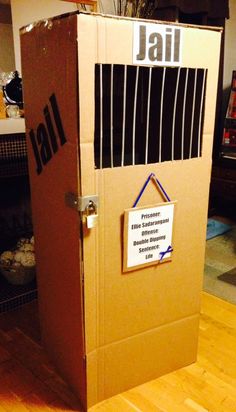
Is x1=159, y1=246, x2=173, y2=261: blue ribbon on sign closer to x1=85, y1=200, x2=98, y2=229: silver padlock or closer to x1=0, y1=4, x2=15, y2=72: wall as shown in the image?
x1=85, y1=200, x2=98, y2=229: silver padlock

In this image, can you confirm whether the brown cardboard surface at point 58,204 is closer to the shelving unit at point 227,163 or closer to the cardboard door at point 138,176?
the cardboard door at point 138,176

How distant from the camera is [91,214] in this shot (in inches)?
45.8

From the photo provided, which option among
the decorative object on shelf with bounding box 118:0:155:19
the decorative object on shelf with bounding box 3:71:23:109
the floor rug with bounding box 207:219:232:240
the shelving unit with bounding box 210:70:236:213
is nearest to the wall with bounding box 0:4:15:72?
the decorative object on shelf with bounding box 3:71:23:109

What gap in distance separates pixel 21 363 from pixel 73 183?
3.07ft

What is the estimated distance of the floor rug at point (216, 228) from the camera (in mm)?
3099

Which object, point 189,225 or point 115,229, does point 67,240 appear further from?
point 189,225

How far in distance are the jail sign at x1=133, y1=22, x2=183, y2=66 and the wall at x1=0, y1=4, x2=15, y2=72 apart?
4.05ft

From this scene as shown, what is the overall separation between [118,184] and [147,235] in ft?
0.72

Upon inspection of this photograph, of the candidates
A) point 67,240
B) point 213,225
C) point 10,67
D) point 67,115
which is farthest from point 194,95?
point 213,225

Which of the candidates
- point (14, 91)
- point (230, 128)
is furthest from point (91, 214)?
point (230, 128)

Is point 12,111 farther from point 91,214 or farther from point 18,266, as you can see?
point 91,214

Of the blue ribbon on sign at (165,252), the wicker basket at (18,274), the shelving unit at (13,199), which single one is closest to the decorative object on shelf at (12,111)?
the shelving unit at (13,199)

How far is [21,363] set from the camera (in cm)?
164

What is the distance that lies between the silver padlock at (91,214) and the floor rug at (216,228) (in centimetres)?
204
